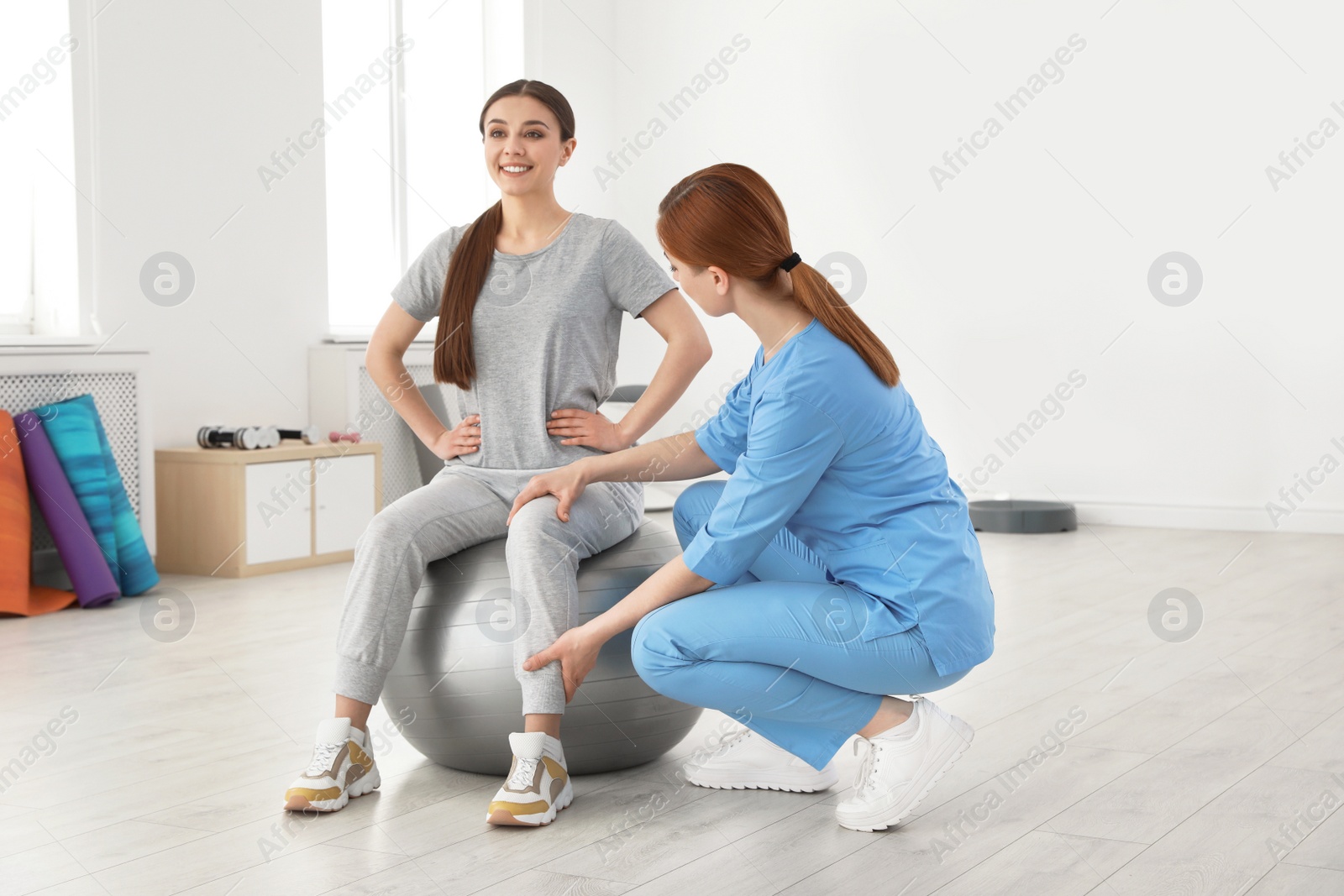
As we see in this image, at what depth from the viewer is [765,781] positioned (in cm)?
212

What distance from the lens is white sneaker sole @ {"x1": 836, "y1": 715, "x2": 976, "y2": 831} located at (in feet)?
6.18

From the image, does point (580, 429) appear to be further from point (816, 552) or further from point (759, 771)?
point (759, 771)

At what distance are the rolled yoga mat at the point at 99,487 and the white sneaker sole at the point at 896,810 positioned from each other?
2918 millimetres

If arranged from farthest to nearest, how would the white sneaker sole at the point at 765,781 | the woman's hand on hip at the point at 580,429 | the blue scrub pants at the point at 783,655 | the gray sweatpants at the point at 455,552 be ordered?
the woman's hand on hip at the point at 580,429, the white sneaker sole at the point at 765,781, the gray sweatpants at the point at 455,552, the blue scrub pants at the point at 783,655

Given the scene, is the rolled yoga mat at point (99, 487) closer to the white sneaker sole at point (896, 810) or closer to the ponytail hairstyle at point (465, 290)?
the ponytail hairstyle at point (465, 290)

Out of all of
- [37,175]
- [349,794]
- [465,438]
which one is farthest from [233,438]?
[349,794]

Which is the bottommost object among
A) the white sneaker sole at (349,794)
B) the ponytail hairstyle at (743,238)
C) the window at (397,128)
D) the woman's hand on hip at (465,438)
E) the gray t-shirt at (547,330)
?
the white sneaker sole at (349,794)

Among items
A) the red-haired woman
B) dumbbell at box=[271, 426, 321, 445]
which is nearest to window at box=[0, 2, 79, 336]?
dumbbell at box=[271, 426, 321, 445]

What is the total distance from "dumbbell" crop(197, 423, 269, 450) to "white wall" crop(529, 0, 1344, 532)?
2.56 metres

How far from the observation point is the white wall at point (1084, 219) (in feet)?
17.5

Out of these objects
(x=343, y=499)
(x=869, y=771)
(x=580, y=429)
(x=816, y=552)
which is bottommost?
(x=343, y=499)

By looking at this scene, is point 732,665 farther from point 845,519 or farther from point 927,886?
point 927,886

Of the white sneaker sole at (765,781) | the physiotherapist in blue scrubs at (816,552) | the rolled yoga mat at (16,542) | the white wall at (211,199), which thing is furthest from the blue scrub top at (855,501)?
the white wall at (211,199)

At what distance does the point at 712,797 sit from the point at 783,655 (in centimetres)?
36
